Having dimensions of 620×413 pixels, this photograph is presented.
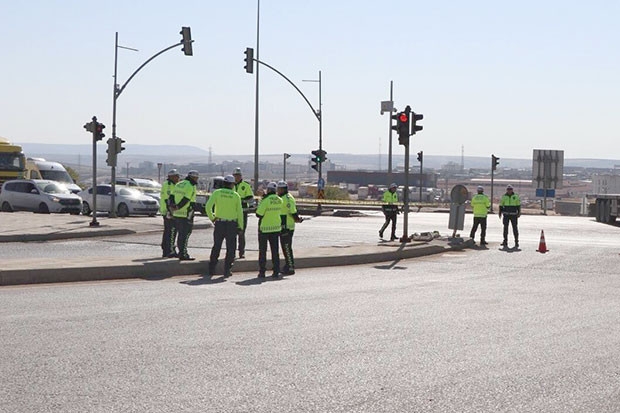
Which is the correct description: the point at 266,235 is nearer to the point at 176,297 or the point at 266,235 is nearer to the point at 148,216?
the point at 176,297

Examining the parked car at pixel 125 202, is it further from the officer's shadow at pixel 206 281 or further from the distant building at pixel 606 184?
the officer's shadow at pixel 206 281

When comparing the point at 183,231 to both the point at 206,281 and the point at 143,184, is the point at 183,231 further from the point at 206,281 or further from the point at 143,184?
the point at 143,184

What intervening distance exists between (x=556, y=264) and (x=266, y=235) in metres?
7.54

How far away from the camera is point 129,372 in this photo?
848 cm

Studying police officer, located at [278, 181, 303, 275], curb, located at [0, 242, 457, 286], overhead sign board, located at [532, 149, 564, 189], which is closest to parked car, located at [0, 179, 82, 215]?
curb, located at [0, 242, 457, 286]

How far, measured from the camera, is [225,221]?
17797 millimetres

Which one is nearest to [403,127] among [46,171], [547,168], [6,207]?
[6,207]

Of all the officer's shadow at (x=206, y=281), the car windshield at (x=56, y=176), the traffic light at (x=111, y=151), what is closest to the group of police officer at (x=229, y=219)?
the officer's shadow at (x=206, y=281)

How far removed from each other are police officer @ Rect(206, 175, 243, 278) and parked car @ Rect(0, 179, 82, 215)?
22.7 m

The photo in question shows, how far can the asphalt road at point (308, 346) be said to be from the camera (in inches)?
302

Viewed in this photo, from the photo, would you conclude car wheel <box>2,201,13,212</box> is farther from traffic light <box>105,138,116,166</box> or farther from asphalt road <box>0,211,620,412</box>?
asphalt road <box>0,211,620,412</box>

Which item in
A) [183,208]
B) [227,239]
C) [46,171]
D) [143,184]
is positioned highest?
[46,171]

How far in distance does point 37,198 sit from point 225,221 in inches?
930

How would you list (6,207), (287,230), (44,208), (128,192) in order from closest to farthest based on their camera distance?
(287,230) < (44,208) < (6,207) < (128,192)
